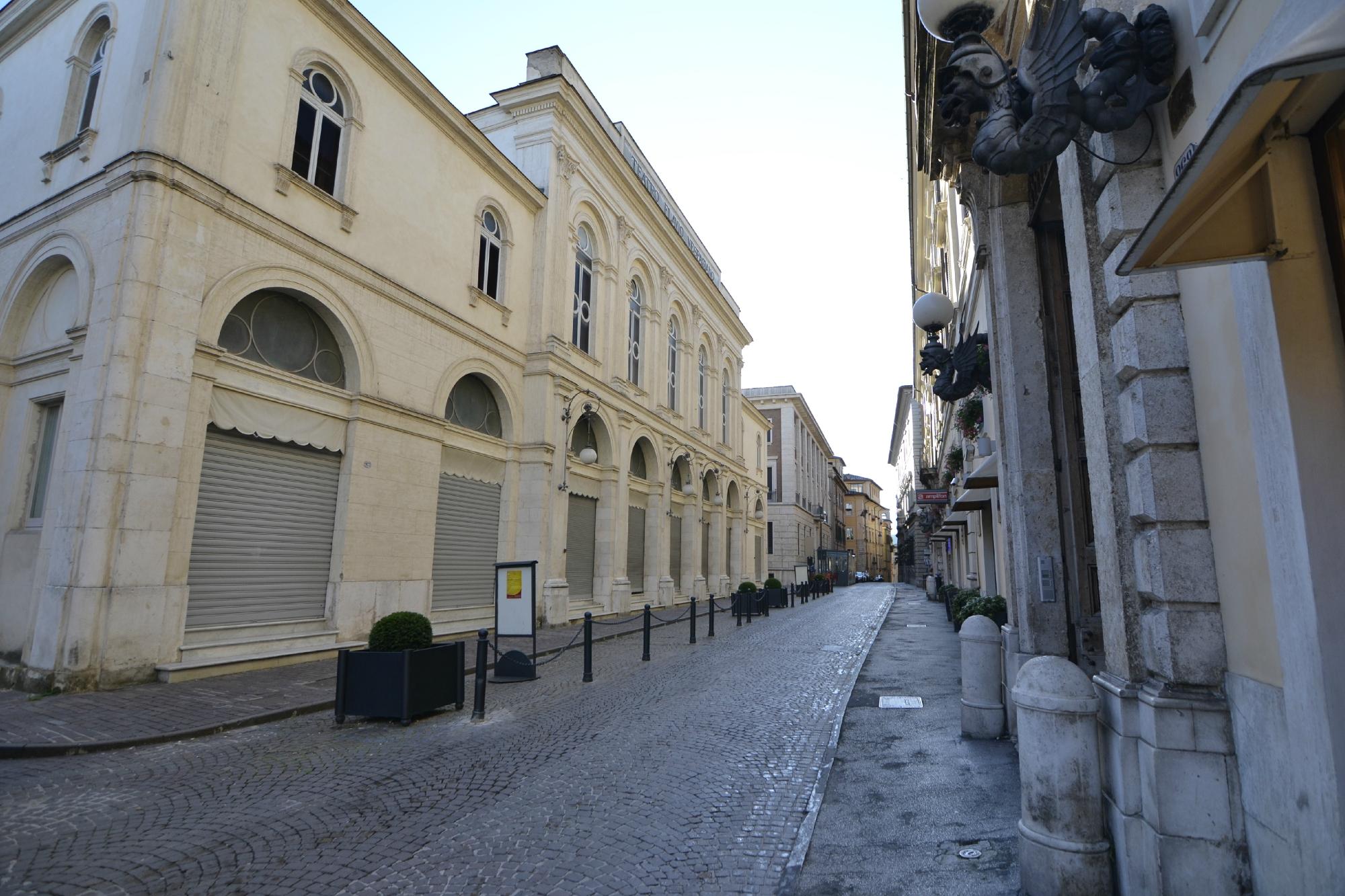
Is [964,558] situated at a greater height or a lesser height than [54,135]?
lesser

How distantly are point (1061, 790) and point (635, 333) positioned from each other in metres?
22.5

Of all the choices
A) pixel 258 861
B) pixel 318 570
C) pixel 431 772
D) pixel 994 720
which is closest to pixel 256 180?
pixel 318 570

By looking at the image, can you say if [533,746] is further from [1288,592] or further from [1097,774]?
[1288,592]

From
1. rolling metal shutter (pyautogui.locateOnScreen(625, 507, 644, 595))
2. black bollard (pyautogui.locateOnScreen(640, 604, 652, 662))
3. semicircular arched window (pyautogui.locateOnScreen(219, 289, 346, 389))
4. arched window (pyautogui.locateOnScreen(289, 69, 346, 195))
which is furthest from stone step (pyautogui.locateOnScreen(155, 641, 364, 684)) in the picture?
rolling metal shutter (pyautogui.locateOnScreen(625, 507, 644, 595))

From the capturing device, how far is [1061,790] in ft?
11.4

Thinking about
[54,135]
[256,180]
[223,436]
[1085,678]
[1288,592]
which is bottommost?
[1085,678]

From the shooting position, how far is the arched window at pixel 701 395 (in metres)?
31.2

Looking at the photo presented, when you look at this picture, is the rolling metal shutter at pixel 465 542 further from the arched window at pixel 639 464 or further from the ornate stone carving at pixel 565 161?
the ornate stone carving at pixel 565 161

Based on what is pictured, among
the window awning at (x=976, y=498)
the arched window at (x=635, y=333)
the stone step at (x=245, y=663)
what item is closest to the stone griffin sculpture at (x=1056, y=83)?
the stone step at (x=245, y=663)

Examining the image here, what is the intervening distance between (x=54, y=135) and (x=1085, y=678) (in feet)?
50.2

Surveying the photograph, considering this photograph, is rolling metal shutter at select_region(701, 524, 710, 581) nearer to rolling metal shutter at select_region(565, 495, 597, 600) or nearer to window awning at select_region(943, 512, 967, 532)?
window awning at select_region(943, 512, 967, 532)

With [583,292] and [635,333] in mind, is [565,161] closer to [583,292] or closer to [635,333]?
[583,292]

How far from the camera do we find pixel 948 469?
18625 millimetres

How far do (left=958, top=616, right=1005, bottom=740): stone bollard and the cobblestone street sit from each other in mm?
1430
